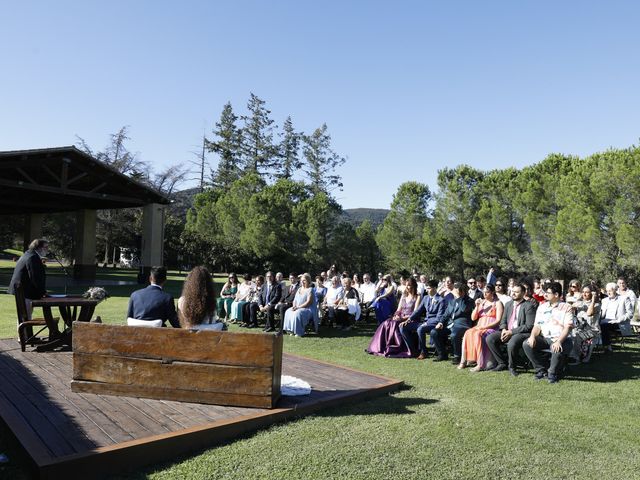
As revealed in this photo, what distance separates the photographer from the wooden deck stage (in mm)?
3359

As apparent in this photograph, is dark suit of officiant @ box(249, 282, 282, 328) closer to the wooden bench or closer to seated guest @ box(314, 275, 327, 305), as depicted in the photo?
seated guest @ box(314, 275, 327, 305)

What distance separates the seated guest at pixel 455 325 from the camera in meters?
7.31

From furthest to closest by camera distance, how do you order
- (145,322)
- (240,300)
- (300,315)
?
(240,300) < (300,315) < (145,322)

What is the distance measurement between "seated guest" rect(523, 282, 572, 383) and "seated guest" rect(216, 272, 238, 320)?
7.17m

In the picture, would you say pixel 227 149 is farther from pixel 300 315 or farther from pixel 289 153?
pixel 300 315

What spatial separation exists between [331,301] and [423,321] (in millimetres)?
3060

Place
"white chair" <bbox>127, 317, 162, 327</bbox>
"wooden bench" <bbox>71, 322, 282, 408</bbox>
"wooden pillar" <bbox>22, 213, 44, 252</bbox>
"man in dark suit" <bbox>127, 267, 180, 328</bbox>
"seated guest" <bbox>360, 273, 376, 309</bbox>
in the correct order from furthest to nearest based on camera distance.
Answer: "wooden pillar" <bbox>22, 213, 44, 252</bbox>, "seated guest" <bbox>360, 273, 376, 309</bbox>, "man in dark suit" <bbox>127, 267, 180, 328</bbox>, "white chair" <bbox>127, 317, 162, 327</bbox>, "wooden bench" <bbox>71, 322, 282, 408</bbox>

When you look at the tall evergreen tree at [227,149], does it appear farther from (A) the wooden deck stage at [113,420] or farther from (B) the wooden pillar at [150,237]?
(A) the wooden deck stage at [113,420]

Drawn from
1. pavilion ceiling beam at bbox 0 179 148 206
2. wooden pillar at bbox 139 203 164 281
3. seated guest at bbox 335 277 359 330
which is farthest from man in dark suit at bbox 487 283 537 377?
wooden pillar at bbox 139 203 164 281

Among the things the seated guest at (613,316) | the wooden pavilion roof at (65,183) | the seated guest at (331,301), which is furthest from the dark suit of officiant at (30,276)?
the wooden pavilion roof at (65,183)

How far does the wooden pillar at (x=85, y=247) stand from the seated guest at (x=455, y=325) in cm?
2057

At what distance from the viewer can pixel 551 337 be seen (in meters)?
6.55

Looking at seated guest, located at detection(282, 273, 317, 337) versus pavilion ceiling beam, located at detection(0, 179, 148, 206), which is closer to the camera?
seated guest, located at detection(282, 273, 317, 337)

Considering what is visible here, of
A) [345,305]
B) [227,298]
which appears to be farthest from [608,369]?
[227,298]
